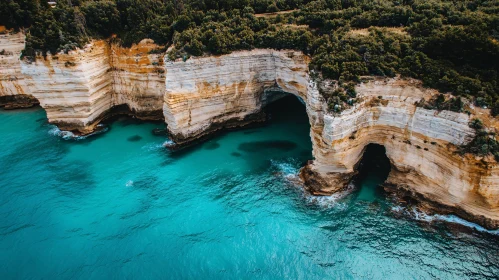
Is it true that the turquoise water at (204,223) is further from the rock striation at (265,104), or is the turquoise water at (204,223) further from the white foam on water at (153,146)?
the rock striation at (265,104)

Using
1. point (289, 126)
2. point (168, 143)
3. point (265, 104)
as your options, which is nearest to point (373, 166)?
point (289, 126)

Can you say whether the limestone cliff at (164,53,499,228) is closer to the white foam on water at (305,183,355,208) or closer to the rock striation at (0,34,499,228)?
the rock striation at (0,34,499,228)

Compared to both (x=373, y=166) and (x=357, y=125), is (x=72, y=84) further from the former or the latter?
(x=373, y=166)

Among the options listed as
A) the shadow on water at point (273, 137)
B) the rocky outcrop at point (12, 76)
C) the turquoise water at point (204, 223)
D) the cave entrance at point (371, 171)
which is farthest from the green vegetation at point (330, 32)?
the shadow on water at point (273, 137)

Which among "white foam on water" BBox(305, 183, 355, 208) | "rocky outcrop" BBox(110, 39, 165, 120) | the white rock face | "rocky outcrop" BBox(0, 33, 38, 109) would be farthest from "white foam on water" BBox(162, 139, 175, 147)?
"rocky outcrop" BBox(0, 33, 38, 109)

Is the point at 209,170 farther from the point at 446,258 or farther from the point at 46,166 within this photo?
the point at 446,258
